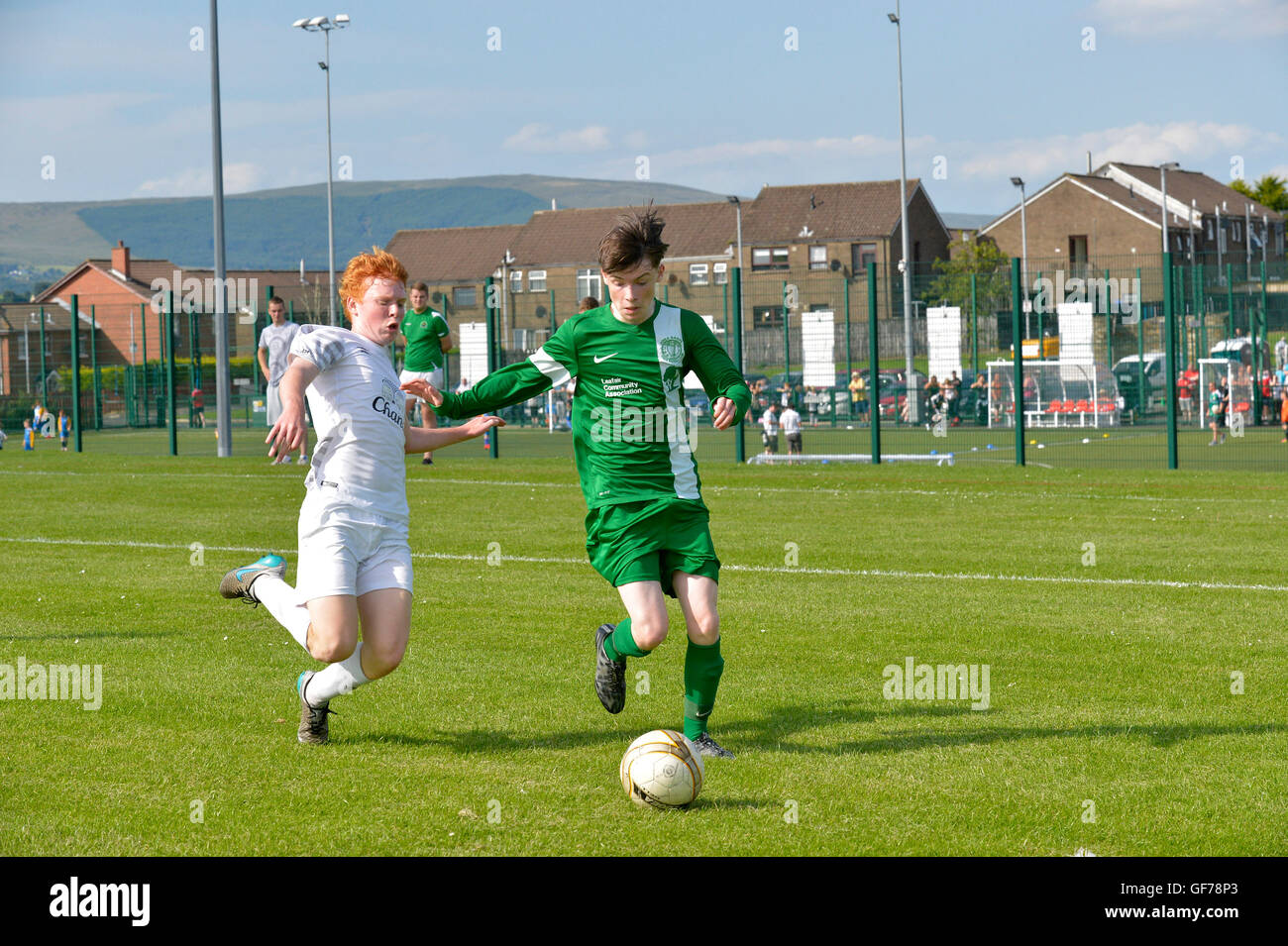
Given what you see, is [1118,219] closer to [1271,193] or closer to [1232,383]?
[1271,193]

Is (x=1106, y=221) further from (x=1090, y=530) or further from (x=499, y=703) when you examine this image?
(x=499, y=703)

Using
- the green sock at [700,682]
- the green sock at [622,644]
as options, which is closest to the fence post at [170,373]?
the green sock at [622,644]

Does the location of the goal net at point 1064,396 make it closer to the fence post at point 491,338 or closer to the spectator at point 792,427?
the spectator at point 792,427

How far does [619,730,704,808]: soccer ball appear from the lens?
531 centimetres

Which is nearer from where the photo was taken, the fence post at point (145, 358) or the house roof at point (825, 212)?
the fence post at point (145, 358)

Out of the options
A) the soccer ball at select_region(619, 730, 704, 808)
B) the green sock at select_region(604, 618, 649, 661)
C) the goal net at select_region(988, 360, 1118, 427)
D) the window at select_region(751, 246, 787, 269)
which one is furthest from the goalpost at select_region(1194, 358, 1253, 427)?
the window at select_region(751, 246, 787, 269)

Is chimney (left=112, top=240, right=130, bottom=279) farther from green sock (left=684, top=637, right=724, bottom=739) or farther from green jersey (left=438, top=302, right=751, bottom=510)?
green sock (left=684, top=637, right=724, bottom=739)

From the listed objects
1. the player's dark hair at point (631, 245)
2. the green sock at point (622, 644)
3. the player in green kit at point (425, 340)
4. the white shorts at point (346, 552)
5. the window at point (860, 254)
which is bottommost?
the green sock at point (622, 644)

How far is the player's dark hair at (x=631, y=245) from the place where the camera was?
6.00 meters

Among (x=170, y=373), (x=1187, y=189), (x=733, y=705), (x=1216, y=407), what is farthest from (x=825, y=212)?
(x=733, y=705)

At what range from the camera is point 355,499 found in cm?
607

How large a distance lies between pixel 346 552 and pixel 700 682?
161 cm

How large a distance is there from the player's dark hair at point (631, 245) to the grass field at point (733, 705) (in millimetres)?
2125
